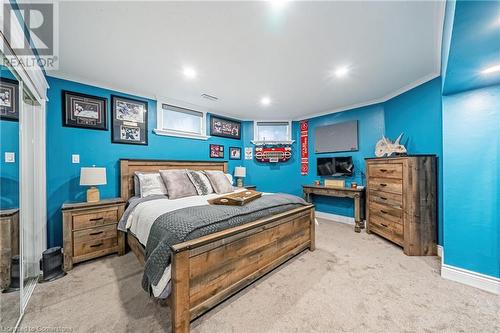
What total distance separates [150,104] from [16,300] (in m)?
2.82

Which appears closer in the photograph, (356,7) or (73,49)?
(356,7)

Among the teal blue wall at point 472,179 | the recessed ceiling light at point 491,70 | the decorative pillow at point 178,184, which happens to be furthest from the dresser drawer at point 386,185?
the decorative pillow at point 178,184

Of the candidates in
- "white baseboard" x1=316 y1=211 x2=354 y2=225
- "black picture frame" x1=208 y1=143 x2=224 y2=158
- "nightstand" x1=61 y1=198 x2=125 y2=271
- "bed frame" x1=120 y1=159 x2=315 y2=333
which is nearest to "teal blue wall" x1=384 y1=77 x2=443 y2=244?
"white baseboard" x1=316 y1=211 x2=354 y2=225

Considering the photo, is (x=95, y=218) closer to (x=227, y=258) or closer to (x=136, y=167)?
(x=136, y=167)

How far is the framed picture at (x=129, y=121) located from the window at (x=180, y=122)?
0.77 feet

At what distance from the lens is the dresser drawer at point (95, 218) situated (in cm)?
223

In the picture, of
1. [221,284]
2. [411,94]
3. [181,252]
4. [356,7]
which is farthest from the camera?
[411,94]

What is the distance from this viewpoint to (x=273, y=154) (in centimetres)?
476

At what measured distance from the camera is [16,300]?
147 cm

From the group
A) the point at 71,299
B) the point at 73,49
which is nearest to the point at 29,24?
the point at 73,49

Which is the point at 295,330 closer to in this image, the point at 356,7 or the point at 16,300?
the point at 16,300

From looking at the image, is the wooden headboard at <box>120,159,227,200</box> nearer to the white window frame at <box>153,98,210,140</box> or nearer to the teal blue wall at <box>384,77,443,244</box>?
the white window frame at <box>153,98,210,140</box>

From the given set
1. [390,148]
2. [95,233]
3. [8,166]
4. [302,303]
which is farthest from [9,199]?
[390,148]

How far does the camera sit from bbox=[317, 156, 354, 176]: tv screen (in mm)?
3907
